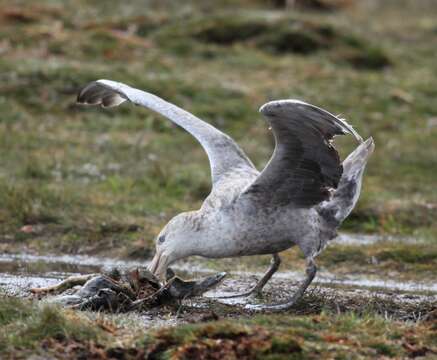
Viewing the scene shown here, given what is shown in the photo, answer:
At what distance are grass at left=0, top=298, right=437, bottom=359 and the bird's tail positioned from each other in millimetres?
2073

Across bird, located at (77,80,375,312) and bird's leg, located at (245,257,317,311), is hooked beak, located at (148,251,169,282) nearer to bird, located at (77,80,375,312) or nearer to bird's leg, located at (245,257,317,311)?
bird, located at (77,80,375,312)

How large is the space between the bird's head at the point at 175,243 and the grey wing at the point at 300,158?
18.1 inches

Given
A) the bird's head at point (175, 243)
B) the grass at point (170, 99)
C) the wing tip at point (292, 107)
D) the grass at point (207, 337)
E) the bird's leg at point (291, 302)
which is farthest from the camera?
the grass at point (170, 99)

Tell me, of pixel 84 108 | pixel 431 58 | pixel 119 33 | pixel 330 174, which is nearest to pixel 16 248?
pixel 330 174

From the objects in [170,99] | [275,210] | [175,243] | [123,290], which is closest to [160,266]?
[175,243]

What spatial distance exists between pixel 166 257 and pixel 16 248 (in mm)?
2280

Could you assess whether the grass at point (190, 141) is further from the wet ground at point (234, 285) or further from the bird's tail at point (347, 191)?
the bird's tail at point (347, 191)

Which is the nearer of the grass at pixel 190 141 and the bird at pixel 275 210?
the grass at pixel 190 141

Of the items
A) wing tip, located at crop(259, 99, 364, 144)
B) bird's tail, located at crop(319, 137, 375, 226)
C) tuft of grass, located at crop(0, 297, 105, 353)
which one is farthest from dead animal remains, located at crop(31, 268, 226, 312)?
bird's tail, located at crop(319, 137, 375, 226)

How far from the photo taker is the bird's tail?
8.09m

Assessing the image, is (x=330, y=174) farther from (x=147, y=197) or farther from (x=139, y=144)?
(x=139, y=144)

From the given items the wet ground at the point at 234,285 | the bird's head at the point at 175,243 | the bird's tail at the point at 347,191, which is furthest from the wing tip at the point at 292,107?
the bird's tail at the point at 347,191

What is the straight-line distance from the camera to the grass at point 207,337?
216 inches

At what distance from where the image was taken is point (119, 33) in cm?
1616
